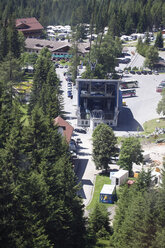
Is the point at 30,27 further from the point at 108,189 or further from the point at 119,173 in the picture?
the point at 108,189

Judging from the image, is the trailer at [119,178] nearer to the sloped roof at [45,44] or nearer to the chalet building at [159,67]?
the chalet building at [159,67]

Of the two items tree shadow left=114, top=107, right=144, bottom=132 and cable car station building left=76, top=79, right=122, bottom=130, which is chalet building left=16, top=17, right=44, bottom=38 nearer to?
tree shadow left=114, top=107, right=144, bottom=132

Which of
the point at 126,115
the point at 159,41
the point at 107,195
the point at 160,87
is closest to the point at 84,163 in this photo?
the point at 107,195

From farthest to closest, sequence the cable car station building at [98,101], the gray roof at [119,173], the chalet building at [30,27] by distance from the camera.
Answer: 1. the chalet building at [30,27]
2. the cable car station building at [98,101]
3. the gray roof at [119,173]

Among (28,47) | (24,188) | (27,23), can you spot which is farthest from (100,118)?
(27,23)

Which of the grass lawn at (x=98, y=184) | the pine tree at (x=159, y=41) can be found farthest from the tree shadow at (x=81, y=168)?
the pine tree at (x=159, y=41)
